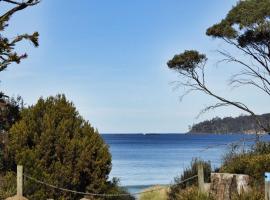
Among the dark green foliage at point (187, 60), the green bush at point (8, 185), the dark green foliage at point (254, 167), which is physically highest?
the dark green foliage at point (187, 60)

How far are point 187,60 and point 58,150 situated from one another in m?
11.9

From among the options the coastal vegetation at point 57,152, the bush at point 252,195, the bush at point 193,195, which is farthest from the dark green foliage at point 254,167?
the coastal vegetation at point 57,152

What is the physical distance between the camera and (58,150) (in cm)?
1680

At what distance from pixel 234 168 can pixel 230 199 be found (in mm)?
2425

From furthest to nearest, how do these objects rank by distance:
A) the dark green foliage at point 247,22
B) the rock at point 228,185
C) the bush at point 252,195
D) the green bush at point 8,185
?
1. the dark green foliage at point 247,22
2. the green bush at point 8,185
3. the rock at point 228,185
4. the bush at point 252,195

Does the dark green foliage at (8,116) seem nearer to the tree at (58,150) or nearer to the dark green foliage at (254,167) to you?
the tree at (58,150)

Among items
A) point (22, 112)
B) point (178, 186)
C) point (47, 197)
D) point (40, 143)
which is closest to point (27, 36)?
point (22, 112)

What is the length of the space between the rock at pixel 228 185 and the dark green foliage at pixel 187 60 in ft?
43.1

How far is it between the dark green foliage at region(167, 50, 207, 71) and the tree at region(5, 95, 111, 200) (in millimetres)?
10336

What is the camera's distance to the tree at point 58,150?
16.4 meters

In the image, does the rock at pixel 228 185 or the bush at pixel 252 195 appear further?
the rock at pixel 228 185

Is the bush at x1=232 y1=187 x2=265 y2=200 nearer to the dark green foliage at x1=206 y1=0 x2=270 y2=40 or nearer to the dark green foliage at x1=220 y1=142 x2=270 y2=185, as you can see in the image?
the dark green foliage at x1=220 y1=142 x2=270 y2=185

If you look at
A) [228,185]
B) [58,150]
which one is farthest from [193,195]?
[58,150]

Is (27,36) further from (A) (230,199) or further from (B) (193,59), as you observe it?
(B) (193,59)
